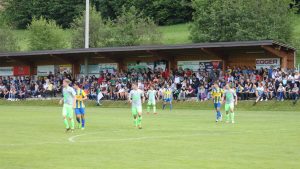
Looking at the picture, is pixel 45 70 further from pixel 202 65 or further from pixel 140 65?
pixel 202 65

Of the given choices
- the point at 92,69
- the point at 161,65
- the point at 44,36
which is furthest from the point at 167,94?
the point at 44,36

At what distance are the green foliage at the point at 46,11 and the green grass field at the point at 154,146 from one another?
357 ft

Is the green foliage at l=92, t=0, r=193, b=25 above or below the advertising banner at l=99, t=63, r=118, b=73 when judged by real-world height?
above

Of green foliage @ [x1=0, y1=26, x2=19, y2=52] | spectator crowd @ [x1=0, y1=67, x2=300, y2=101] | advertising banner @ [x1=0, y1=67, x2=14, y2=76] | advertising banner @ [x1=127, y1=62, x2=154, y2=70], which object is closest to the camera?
spectator crowd @ [x1=0, y1=67, x2=300, y2=101]

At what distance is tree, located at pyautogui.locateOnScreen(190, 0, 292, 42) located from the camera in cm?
7450

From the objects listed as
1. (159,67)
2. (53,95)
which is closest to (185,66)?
(159,67)

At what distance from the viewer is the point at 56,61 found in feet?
208

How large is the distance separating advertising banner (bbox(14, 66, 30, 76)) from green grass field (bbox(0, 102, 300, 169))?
3614 cm

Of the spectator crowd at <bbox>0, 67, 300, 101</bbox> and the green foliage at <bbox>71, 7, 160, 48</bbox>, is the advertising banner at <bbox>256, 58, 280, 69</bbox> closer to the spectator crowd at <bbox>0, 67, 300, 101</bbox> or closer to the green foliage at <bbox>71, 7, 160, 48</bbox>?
the spectator crowd at <bbox>0, 67, 300, 101</bbox>

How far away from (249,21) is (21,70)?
2707cm

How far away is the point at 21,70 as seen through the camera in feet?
214

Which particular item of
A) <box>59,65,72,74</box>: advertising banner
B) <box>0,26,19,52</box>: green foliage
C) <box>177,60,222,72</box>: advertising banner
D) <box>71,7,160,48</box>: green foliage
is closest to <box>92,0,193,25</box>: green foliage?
<box>71,7,160,48</box>: green foliage

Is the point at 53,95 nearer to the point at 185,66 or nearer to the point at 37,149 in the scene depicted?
the point at 185,66

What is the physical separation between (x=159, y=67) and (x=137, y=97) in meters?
28.1
